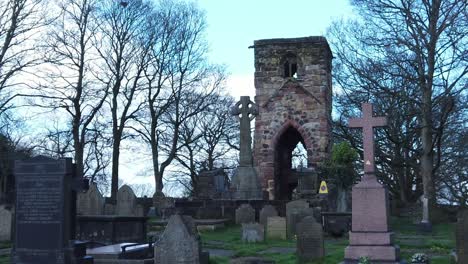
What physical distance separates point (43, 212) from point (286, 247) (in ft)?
20.4

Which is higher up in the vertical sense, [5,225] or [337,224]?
[5,225]

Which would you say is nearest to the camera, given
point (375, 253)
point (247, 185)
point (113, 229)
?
point (375, 253)

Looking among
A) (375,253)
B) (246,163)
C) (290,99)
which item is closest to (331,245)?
(375,253)

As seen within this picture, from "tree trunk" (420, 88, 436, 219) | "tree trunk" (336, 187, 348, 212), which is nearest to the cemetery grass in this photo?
"tree trunk" (420, 88, 436, 219)

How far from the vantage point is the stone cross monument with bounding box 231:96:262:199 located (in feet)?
71.1

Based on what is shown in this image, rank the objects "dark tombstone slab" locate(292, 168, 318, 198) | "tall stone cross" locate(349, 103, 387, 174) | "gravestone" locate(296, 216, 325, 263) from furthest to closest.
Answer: "dark tombstone slab" locate(292, 168, 318, 198), "gravestone" locate(296, 216, 325, 263), "tall stone cross" locate(349, 103, 387, 174)

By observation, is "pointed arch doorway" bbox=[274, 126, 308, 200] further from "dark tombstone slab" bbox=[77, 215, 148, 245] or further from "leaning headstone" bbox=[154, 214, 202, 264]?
"leaning headstone" bbox=[154, 214, 202, 264]

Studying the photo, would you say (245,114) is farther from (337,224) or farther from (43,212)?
(43,212)

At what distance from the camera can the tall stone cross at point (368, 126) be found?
1113 cm

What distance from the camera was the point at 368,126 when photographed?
11.5 meters

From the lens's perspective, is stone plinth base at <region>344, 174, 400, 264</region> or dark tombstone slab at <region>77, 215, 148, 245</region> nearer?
stone plinth base at <region>344, 174, 400, 264</region>

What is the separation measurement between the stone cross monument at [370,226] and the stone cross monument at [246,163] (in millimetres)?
10941

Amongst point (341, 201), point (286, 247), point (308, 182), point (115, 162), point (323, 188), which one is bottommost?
point (286, 247)

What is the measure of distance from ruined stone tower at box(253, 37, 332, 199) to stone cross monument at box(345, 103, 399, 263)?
17.2m
